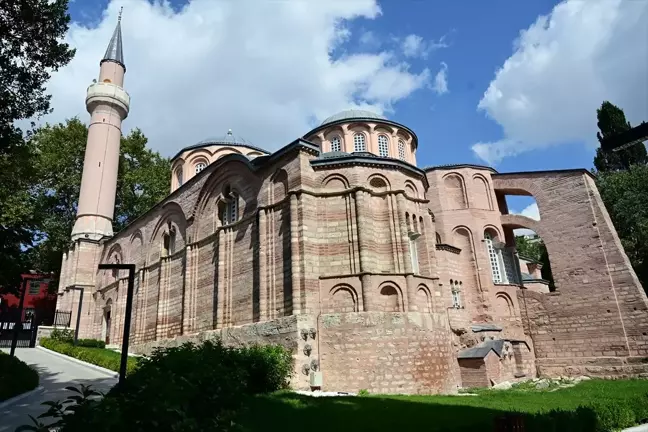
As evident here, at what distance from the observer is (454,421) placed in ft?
23.7

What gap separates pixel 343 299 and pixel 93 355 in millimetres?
10627

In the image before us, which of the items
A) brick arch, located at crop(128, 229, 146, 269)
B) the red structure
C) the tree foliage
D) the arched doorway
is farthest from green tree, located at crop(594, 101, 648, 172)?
the red structure

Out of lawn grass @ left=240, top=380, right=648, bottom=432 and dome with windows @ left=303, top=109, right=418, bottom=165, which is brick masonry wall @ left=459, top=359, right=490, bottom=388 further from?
dome with windows @ left=303, top=109, right=418, bottom=165

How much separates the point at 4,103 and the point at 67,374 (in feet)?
28.9

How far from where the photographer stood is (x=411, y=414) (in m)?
8.10

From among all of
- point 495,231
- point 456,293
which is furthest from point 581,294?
point 456,293

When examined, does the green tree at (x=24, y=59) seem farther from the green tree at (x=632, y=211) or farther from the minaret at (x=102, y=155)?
the green tree at (x=632, y=211)

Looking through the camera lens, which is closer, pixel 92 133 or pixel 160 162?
pixel 92 133

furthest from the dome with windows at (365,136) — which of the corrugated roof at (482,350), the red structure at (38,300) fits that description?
the red structure at (38,300)

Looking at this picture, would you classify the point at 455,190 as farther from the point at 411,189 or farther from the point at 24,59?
the point at 24,59

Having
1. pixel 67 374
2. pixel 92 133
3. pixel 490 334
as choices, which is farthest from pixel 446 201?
pixel 92 133

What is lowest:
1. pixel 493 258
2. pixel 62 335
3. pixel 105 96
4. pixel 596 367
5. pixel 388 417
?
pixel 596 367

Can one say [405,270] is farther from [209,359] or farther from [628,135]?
[628,135]

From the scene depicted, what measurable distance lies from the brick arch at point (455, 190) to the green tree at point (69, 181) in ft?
72.7
